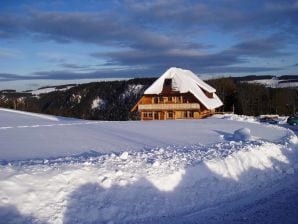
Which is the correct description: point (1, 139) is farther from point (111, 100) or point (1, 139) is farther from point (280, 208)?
point (111, 100)

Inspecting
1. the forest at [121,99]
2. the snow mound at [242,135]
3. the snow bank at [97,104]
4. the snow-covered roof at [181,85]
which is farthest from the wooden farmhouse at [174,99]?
the snow bank at [97,104]

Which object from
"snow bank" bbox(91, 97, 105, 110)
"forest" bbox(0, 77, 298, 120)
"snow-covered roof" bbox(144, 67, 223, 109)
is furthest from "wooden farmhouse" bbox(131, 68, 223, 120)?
"snow bank" bbox(91, 97, 105, 110)

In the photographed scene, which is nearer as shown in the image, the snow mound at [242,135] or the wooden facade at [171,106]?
the snow mound at [242,135]

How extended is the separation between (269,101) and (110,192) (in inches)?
3385

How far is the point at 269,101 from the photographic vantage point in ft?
305

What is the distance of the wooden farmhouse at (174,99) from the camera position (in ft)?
175

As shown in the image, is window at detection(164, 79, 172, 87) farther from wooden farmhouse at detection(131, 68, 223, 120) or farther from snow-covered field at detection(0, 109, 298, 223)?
snow-covered field at detection(0, 109, 298, 223)

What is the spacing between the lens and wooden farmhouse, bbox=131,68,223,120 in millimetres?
53219

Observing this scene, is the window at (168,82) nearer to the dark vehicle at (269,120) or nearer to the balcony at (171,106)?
the balcony at (171,106)

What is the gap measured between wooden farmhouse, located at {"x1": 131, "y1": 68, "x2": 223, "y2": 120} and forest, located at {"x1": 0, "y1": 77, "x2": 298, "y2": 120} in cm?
1024

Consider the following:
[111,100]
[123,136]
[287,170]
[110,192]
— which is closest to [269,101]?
[111,100]

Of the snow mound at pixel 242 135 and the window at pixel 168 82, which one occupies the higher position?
the window at pixel 168 82

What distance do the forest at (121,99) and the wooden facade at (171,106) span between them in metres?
10.1

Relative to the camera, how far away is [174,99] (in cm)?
5512
